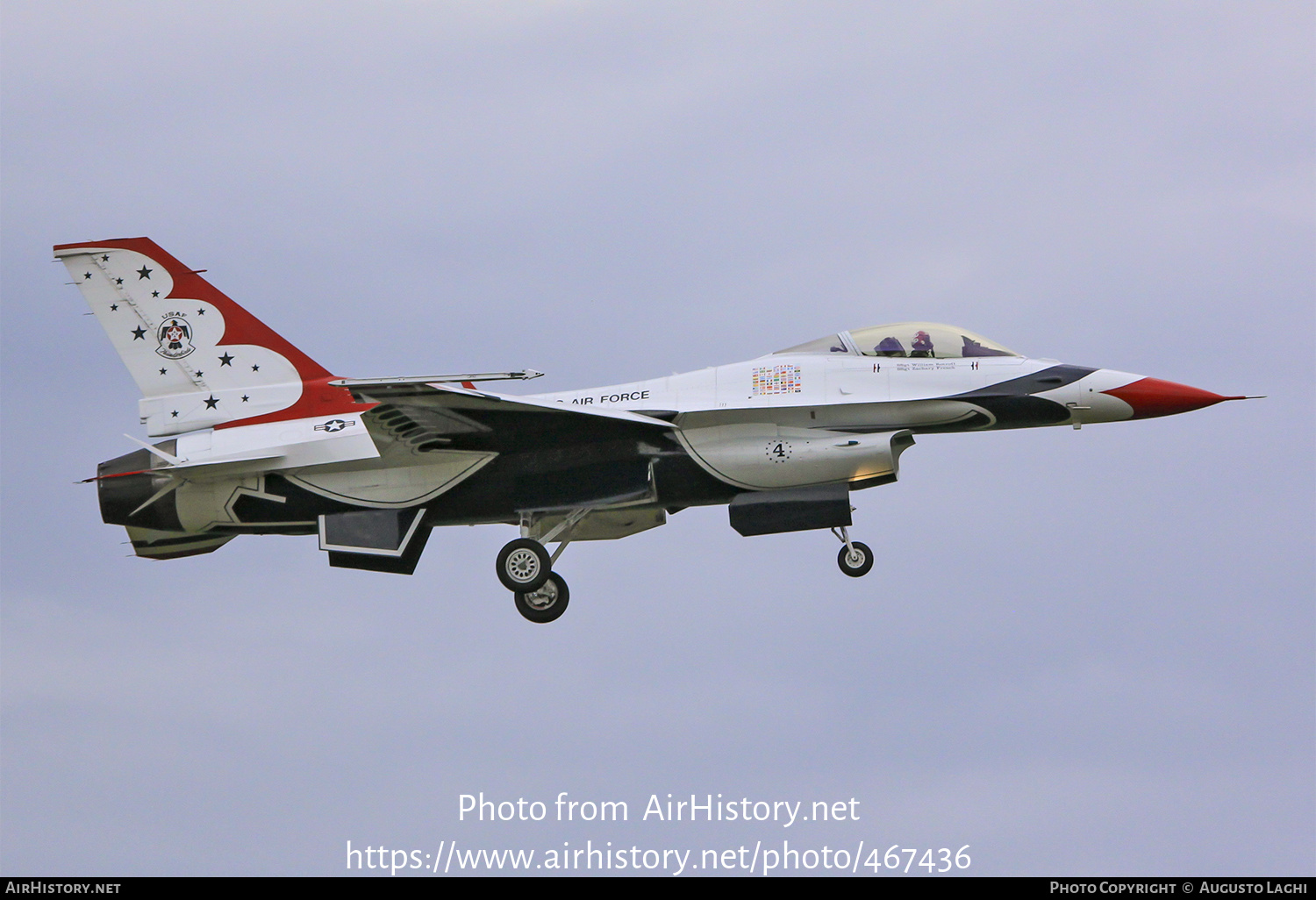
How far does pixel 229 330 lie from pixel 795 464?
8.48 metres

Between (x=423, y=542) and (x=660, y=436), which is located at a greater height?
(x=660, y=436)

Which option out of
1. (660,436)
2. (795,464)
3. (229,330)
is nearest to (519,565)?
(660,436)

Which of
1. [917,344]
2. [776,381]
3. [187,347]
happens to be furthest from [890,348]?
[187,347]

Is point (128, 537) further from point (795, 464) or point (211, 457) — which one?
point (795, 464)

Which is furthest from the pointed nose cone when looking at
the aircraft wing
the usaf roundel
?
the usaf roundel

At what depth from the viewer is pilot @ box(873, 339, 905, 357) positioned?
19969mm

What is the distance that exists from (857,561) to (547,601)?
4.46m

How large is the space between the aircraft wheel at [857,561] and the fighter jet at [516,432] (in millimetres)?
23

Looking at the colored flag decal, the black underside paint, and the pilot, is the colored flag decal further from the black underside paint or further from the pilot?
the black underside paint

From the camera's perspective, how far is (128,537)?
21.5m

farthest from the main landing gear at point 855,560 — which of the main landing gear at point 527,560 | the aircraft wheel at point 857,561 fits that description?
the main landing gear at point 527,560

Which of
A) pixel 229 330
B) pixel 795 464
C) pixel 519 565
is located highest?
pixel 229 330

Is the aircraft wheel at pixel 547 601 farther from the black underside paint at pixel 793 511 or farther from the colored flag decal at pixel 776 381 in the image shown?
the colored flag decal at pixel 776 381

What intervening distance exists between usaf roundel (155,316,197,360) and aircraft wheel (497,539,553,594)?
220 inches
